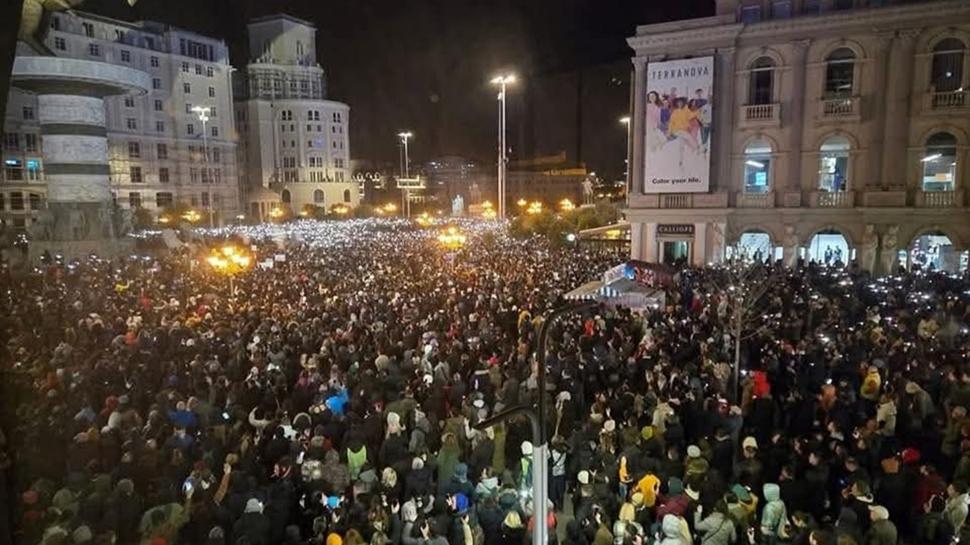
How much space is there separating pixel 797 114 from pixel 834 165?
274 cm

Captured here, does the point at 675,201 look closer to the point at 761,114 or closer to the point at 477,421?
the point at 761,114

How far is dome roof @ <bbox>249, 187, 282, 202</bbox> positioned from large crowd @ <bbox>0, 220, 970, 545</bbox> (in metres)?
62.4

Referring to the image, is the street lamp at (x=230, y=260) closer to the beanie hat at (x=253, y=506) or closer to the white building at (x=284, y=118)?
the beanie hat at (x=253, y=506)

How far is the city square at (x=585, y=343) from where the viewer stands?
6.68 meters

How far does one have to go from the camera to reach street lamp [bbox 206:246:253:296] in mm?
21516

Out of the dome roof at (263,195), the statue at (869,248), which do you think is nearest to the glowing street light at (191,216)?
the dome roof at (263,195)

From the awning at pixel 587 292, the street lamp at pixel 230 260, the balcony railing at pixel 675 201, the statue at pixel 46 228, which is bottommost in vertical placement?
the awning at pixel 587 292

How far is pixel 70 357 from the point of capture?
11.9 m

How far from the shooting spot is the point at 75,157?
115ft

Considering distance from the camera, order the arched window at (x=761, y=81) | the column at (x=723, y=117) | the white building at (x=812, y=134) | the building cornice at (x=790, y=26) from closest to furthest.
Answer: the building cornice at (x=790, y=26), the white building at (x=812, y=134), the arched window at (x=761, y=81), the column at (x=723, y=117)

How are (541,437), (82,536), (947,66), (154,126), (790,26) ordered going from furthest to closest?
(154,126) → (790,26) → (947,66) → (82,536) → (541,437)

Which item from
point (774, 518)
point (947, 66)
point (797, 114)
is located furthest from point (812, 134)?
point (774, 518)

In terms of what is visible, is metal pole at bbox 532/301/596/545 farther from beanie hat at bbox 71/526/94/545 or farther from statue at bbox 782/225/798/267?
statue at bbox 782/225/798/267

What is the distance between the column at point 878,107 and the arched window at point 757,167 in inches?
152
